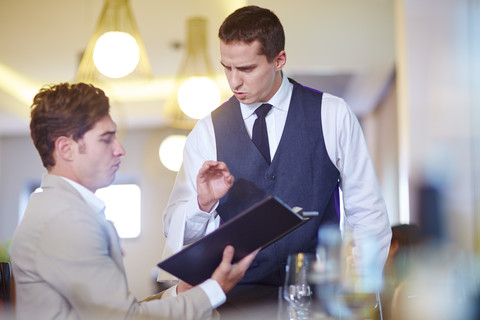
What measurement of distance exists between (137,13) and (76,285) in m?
4.27

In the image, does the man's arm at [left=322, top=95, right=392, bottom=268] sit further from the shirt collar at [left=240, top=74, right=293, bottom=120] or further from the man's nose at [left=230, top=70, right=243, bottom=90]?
the man's nose at [left=230, top=70, right=243, bottom=90]

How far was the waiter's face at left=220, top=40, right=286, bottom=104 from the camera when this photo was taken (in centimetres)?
157

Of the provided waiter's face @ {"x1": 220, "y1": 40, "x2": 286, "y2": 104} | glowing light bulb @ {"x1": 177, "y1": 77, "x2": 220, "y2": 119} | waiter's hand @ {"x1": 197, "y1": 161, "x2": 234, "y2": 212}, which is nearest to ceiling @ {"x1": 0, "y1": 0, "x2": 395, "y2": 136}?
glowing light bulb @ {"x1": 177, "y1": 77, "x2": 220, "y2": 119}

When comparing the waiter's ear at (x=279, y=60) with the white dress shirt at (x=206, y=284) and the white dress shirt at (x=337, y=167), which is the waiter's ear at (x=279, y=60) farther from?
the white dress shirt at (x=206, y=284)

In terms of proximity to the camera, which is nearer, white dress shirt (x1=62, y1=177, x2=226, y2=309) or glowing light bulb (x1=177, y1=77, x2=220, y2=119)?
white dress shirt (x1=62, y1=177, x2=226, y2=309)

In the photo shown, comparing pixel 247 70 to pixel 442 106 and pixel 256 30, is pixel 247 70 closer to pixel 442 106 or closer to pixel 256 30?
pixel 256 30

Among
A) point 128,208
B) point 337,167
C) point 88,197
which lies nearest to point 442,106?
point 337,167

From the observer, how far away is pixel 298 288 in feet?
3.87

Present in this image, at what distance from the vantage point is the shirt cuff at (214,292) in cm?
120

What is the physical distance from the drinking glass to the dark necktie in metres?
0.53

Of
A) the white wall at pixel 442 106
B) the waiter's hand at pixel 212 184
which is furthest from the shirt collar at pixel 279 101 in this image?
the white wall at pixel 442 106

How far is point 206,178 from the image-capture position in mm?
1455

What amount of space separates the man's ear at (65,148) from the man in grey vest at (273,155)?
413 mm

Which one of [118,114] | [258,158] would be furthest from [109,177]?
[118,114]
